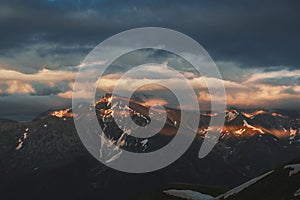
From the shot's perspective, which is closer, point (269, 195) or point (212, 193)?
point (269, 195)

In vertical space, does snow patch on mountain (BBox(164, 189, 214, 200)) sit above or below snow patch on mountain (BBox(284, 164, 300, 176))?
below

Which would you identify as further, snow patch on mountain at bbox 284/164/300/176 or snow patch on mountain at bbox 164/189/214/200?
snow patch on mountain at bbox 164/189/214/200

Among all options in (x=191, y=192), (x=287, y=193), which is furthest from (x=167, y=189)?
(x=287, y=193)

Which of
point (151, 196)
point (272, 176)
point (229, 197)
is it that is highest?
point (272, 176)

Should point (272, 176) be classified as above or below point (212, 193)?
above

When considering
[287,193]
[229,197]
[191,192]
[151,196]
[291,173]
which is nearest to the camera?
[287,193]

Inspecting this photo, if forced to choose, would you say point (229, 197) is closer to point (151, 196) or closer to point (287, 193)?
point (287, 193)

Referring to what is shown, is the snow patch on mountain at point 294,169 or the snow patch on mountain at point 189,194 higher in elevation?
the snow patch on mountain at point 294,169

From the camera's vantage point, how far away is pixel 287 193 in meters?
65.5

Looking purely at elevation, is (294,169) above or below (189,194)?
above

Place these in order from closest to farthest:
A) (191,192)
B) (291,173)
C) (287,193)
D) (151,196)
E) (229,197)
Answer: (287,193), (291,173), (229,197), (191,192), (151,196)

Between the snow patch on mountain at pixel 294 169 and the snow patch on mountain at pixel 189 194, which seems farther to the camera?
the snow patch on mountain at pixel 189 194

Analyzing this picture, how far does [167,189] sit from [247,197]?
69.5 meters

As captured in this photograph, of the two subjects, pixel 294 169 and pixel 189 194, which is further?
pixel 189 194
